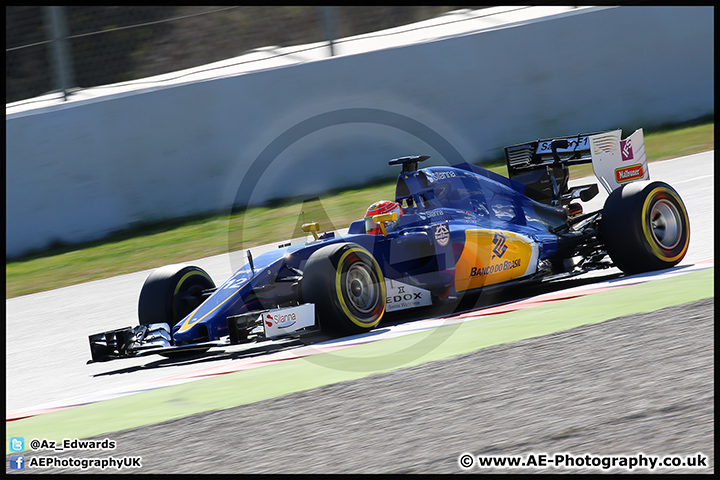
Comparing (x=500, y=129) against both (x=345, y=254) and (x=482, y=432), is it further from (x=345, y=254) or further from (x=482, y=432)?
(x=482, y=432)

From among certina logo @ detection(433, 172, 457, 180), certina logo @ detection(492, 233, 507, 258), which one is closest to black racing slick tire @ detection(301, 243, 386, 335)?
certina logo @ detection(492, 233, 507, 258)

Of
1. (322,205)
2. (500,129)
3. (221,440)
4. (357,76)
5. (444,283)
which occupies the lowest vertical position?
(221,440)

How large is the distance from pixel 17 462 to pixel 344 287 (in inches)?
95.4

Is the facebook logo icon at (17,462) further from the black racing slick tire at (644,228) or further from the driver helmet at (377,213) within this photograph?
the black racing slick tire at (644,228)

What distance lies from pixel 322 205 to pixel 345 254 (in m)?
6.88

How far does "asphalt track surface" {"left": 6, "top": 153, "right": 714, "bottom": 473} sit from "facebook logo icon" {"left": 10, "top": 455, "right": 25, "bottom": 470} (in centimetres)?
47

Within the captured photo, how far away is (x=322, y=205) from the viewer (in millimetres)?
12836

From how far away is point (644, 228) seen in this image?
6910 millimetres

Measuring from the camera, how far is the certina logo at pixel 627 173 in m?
7.88

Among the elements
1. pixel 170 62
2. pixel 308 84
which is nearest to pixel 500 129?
pixel 308 84

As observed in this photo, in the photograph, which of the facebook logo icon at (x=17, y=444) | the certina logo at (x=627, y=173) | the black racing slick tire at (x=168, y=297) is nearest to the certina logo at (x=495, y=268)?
the certina logo at (x=627, y=173)

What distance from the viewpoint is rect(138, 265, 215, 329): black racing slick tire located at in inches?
263

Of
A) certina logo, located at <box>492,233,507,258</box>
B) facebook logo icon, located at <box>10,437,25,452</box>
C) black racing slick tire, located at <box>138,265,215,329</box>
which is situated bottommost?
facebook logo icon, located at <box>10,437,25,452</box>
